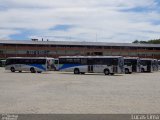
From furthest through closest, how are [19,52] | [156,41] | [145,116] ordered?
[156,41]
[19,52]
[145,116]

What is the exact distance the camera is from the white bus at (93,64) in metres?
47.8

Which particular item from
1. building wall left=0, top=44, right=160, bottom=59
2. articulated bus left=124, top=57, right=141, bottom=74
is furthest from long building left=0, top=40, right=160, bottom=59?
articulated bus left=124, top=57, right=141, bottom=74

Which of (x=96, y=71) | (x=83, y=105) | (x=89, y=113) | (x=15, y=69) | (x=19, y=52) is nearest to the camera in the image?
(x=89, y=113)

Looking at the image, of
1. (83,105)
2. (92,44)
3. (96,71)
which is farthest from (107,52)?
(83,105)

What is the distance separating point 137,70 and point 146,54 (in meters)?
57.1

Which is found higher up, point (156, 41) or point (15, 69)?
point (156, 41)

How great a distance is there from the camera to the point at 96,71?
49.3 metres

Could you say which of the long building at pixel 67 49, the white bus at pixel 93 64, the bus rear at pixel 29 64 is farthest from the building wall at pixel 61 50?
the white bus at pixel 93 64

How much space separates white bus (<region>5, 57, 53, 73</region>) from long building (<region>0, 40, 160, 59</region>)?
4628 centimetres

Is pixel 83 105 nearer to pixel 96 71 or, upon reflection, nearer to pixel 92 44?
pixel 96 71

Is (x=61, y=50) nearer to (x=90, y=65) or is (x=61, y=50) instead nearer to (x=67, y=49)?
(x=67, y=49)

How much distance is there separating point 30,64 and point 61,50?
5088cm

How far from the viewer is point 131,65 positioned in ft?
183

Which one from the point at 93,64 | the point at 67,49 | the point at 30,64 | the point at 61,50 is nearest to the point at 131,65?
the point at 93,64
